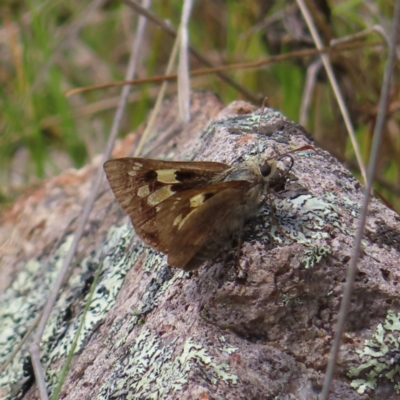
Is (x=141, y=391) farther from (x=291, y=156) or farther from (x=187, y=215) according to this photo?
(x=291, y=156)

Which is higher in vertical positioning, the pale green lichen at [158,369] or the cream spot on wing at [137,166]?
the cream spot on wing at [137,166]

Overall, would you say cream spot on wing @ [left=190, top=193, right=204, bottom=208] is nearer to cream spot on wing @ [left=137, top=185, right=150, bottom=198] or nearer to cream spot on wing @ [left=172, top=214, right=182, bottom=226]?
cream spot on wing @ [left=172, top=214, right=182, bottom=226]

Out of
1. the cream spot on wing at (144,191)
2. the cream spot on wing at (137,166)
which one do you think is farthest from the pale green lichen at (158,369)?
the cream spot on wing at (137,166)

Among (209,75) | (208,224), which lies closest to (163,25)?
(209,75)

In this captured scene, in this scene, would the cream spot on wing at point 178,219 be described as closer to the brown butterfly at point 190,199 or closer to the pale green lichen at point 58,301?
the brown butterfly at point 190,199

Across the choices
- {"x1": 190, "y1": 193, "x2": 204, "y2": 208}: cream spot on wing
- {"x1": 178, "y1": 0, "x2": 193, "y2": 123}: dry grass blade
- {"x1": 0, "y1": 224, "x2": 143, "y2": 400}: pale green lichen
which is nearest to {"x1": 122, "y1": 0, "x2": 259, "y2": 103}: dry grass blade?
{"x1": 178, "y1": 0, "x2": 193, "y2": 123}: dry grass blade

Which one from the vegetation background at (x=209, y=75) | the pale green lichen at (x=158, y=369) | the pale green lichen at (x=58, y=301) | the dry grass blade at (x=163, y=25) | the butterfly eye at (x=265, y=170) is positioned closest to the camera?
the pale green lichen at (x=158, y=369)

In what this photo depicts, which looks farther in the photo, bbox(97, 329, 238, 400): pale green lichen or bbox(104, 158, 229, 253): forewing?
bbox(104, 158, 229, 253): forewing
